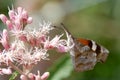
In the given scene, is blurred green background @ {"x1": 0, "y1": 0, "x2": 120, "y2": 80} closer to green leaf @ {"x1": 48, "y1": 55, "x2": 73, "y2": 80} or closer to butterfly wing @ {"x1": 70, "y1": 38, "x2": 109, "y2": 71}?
green leaf @ {"x1": 48, "y1": 55, "x2": 73, "y2": 80}

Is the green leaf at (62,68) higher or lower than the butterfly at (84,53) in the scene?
lower

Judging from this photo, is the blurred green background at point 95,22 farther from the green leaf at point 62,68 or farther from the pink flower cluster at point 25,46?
the pink flower cluster at point 25,46

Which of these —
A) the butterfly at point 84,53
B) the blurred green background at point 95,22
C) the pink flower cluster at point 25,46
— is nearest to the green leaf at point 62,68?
the pink flower cluster at point 25,46

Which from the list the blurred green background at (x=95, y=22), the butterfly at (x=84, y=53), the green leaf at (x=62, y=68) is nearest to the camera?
the butterfly at (x=84, y=53)

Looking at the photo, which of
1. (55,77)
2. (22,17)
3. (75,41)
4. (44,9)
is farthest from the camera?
(44,9)

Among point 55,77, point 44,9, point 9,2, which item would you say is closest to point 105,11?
point 44,9

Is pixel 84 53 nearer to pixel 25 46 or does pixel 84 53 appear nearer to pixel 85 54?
pixel 85 54

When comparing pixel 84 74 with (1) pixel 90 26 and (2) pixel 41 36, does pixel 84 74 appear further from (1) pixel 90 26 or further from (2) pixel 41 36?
(2) pixel 41 36
